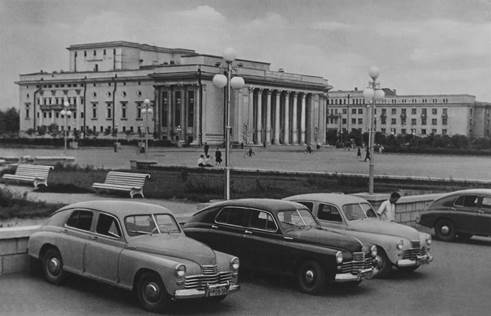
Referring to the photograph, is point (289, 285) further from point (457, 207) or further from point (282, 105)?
point (282, 105)

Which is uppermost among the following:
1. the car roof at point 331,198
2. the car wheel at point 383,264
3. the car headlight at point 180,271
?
the car roof at point 331,198

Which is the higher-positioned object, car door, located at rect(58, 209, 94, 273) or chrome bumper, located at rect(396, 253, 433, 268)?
car door, located at rect(58, 209, 94, 273)

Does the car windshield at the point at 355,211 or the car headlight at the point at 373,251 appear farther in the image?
the car windshield at the point at 355,211

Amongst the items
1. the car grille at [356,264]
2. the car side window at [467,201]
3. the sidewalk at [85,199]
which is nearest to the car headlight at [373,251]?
the car grille at [356,264]

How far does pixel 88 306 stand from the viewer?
26.5 feet

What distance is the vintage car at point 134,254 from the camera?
788cm

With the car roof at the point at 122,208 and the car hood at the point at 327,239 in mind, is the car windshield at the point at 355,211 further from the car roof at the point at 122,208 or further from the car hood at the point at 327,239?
the car roof at the point at 122,208

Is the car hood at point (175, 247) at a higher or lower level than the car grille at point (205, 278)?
higher

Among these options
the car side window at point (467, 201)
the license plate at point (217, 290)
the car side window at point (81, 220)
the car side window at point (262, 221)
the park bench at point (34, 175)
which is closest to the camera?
the license plate at point (217, 290)

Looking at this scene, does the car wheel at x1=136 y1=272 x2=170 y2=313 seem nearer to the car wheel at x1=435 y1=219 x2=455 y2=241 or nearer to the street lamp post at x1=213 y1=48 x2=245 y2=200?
the street lamp post at x1=213 y1=48 x2=245 y2=200

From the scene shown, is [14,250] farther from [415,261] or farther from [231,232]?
[415,261]

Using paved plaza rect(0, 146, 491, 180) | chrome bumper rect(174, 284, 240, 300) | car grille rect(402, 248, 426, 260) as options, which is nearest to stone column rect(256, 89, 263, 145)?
paved plaza rect(0, 146, 491, 180)

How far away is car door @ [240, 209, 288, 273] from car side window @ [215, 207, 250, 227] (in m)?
0.09

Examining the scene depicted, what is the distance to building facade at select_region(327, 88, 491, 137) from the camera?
108 m
